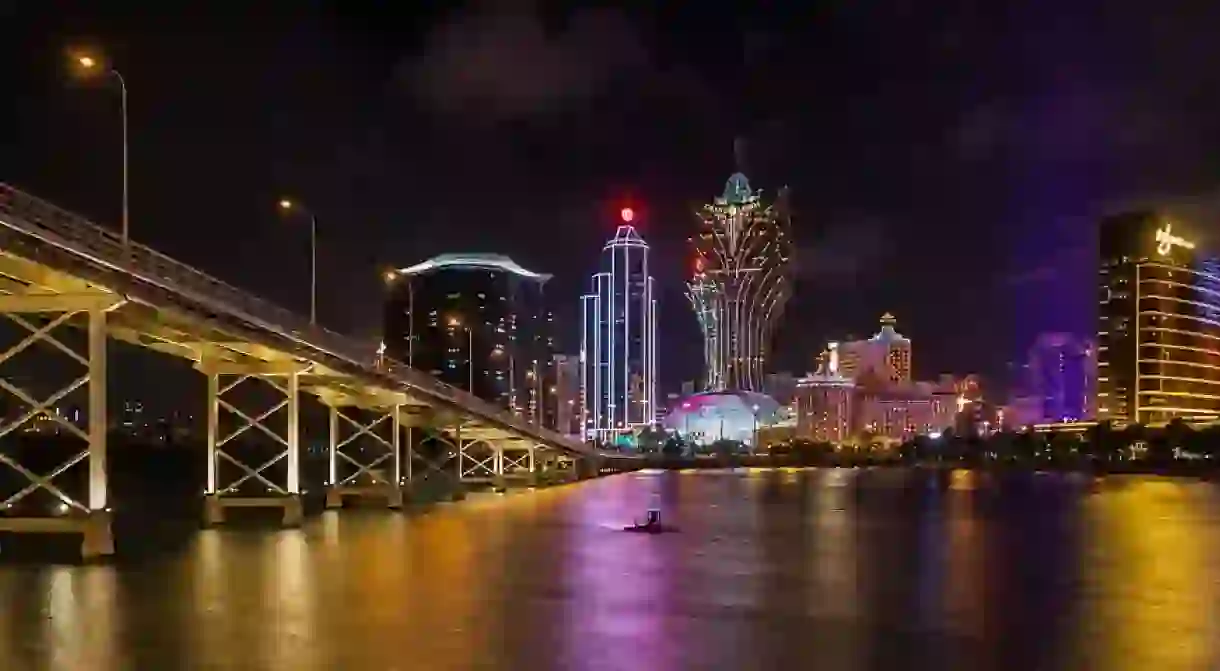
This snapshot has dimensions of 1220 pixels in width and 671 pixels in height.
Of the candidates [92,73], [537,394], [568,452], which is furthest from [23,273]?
[537,394]

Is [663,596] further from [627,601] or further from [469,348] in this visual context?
[469,348]

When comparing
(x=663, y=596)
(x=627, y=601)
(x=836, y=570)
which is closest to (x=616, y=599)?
(x=627, y=601)

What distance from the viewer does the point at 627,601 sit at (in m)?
25.9

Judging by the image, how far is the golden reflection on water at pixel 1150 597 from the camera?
1972 centimetres

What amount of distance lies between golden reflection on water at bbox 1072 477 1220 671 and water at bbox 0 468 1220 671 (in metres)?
0.10

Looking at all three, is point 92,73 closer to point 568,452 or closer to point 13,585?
point 13,585

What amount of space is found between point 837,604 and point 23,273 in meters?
21.8

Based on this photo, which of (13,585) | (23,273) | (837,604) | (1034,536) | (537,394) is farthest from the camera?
(537,394)

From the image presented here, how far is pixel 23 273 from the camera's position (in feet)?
111

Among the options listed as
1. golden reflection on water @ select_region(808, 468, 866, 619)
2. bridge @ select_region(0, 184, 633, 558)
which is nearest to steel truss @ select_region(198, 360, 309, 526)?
bridge @ select_region(0, 184, 633, 558)

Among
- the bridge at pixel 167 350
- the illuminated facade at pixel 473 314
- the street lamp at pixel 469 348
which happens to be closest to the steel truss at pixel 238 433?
the bridge at pixel 167 350

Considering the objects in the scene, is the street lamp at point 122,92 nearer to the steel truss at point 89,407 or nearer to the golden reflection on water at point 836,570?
the steel truss at point 89,407

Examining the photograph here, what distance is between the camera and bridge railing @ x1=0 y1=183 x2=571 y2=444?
106 ft

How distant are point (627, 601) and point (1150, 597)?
1081 cm
